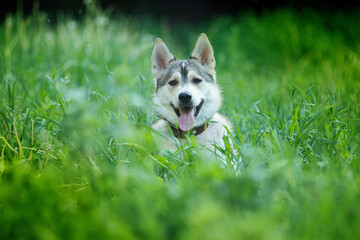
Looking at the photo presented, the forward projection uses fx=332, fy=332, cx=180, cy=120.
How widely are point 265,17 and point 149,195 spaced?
7773 mm

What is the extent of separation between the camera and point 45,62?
4.91 m

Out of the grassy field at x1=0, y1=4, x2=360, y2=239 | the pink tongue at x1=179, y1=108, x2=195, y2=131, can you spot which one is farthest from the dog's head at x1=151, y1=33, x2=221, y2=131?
the grassy field at x1=0, y1=4, x2=360, y2=239

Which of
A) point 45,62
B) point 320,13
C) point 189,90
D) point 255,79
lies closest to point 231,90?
point 255,79

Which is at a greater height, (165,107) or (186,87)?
(186,87)

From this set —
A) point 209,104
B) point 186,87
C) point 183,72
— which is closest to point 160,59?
point 183,72

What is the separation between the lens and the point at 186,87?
3215mm

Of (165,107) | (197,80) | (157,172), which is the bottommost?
(157,172)

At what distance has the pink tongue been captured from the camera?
2979mm

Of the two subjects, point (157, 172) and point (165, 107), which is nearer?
point (157, 172)

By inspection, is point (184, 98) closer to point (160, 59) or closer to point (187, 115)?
point (187, 115)

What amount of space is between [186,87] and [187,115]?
0.31 m

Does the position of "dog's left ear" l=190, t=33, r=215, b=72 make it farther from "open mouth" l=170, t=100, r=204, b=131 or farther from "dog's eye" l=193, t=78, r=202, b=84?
"open mouth" l=170, t=100, r=204, b=131

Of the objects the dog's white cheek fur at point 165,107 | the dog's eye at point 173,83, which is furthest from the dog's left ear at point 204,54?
the dog's white cheek fur at point 165,107

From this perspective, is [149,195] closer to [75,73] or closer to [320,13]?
[75,73]
